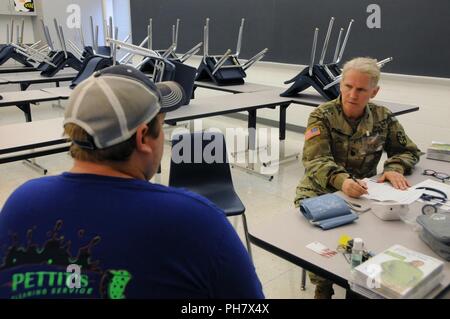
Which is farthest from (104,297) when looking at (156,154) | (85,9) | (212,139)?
(85,9)

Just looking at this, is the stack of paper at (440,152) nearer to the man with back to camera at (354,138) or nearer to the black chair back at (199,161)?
the man with back to camera at (354,138)

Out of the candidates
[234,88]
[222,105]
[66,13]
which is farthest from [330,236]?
[66,13]

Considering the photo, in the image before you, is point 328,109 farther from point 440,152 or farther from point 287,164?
point 287,164

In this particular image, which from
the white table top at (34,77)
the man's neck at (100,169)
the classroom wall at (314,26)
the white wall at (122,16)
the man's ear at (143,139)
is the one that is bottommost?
the white table top at (34,77)

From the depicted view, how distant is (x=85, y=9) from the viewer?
9.20 m

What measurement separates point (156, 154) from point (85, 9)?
9423mm

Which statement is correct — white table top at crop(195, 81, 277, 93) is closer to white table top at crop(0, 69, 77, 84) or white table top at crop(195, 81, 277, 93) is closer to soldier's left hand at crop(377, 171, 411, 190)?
white table top at crop(0, 69, 77, 84)

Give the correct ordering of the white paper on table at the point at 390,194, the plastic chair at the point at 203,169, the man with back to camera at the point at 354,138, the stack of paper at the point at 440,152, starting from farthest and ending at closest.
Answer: the plastic chair at the point at 203,169 < the stack of paper at the point at 440,152 < the man with back to camera at the point at 354,138 < the white paper on table at the point at 390,194

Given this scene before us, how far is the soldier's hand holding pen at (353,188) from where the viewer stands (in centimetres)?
166

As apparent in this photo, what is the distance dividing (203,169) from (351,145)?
89 centimetres

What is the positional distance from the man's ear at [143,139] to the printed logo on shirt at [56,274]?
199mm

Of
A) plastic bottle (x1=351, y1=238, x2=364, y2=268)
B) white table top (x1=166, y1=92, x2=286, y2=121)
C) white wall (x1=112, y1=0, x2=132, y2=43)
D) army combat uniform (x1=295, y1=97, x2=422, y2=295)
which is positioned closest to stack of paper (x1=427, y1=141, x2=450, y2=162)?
army combat uniform (x1=295, y1=97, x2=422, y2=295)

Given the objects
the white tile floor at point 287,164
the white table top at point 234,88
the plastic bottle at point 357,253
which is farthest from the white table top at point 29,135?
the white table top at point 234,88

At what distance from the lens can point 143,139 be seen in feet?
2.76
